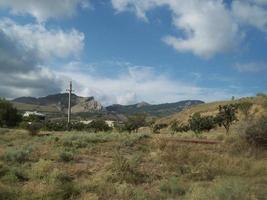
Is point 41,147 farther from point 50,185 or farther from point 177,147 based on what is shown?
point 50,185

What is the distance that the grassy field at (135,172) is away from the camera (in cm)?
1419

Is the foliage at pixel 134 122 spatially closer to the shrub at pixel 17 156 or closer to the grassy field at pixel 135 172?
the grassy field at pixel 135 172

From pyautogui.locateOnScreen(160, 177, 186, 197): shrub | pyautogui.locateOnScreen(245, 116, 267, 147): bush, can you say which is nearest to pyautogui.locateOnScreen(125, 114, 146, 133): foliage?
pyautogui.locateOnScreen(245, 116, 267, 147): bush

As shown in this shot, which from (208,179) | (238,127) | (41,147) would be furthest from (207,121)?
(208,179)

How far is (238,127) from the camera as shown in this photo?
30.2 metres

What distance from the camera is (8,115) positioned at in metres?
90.5

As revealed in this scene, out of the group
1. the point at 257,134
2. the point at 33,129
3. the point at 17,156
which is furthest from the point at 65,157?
the point at 33,129

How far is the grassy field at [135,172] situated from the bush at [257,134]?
0.57m

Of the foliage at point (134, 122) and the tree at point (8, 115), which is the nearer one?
the foliage at point (134, 122)

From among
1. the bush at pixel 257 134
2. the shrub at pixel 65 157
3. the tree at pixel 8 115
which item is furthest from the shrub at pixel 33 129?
the tree at pixel 8 115

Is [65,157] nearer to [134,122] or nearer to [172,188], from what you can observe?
[172,188]

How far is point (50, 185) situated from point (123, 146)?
47.9 feet

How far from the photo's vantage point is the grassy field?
14188mm

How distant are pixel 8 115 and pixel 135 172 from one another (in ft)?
248
